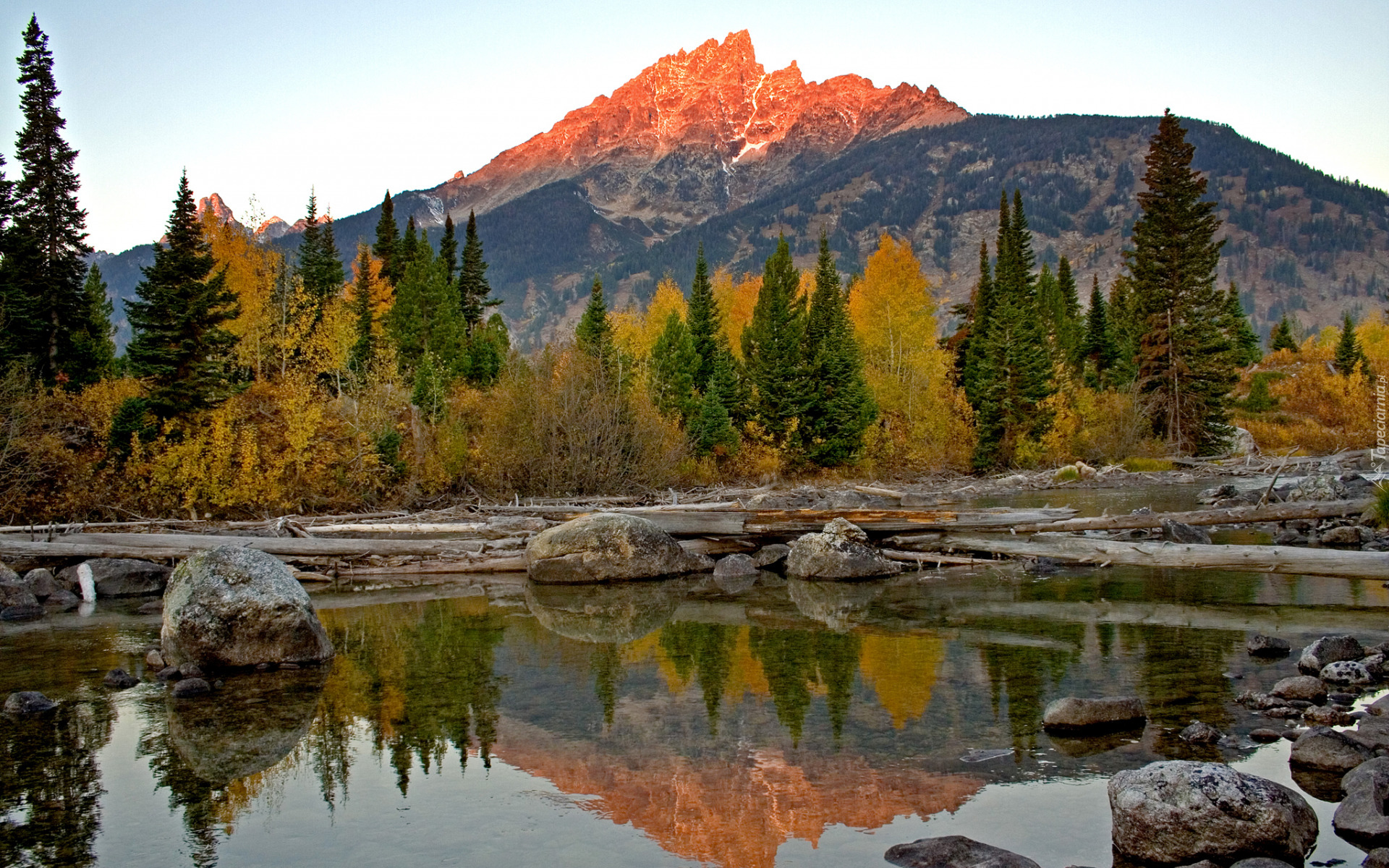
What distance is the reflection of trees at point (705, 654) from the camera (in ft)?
30.1

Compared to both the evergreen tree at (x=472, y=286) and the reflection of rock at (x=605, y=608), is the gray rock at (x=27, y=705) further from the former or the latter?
the evergreen tree at (x=472, y=286)

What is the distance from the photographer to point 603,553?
58.2ft

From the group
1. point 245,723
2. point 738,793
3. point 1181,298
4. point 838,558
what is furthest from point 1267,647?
point 1181,298

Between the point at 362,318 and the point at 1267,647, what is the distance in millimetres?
50168

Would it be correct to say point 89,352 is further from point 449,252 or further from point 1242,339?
point 1242,339

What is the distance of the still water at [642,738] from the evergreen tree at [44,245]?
22670mm

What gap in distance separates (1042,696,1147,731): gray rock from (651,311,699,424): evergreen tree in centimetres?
3157

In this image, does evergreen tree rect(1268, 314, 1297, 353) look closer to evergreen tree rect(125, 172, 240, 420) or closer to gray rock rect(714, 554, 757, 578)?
gray rock rect(714, 554, 757, 578)

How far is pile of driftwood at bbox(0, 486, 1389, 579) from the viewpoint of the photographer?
17359 millimetres

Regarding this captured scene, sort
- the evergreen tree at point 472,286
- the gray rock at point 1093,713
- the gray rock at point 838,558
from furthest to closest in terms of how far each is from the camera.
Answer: the evergreen tree at point 472,286 < the gray rock at point 838,558 < the gray rock at point 1093,713

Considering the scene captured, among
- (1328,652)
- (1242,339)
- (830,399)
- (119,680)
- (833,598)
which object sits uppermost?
(1242,339)

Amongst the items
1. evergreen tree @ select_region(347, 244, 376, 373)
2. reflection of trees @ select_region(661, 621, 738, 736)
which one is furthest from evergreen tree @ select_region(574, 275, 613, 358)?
reflection of trees @ select_region(661, 621, 738, 736)

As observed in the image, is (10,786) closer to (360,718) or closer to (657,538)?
(360,718)

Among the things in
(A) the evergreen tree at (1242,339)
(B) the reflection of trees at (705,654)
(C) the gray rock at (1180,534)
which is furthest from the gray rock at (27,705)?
(A) the evergreen tree at (1242,339)
